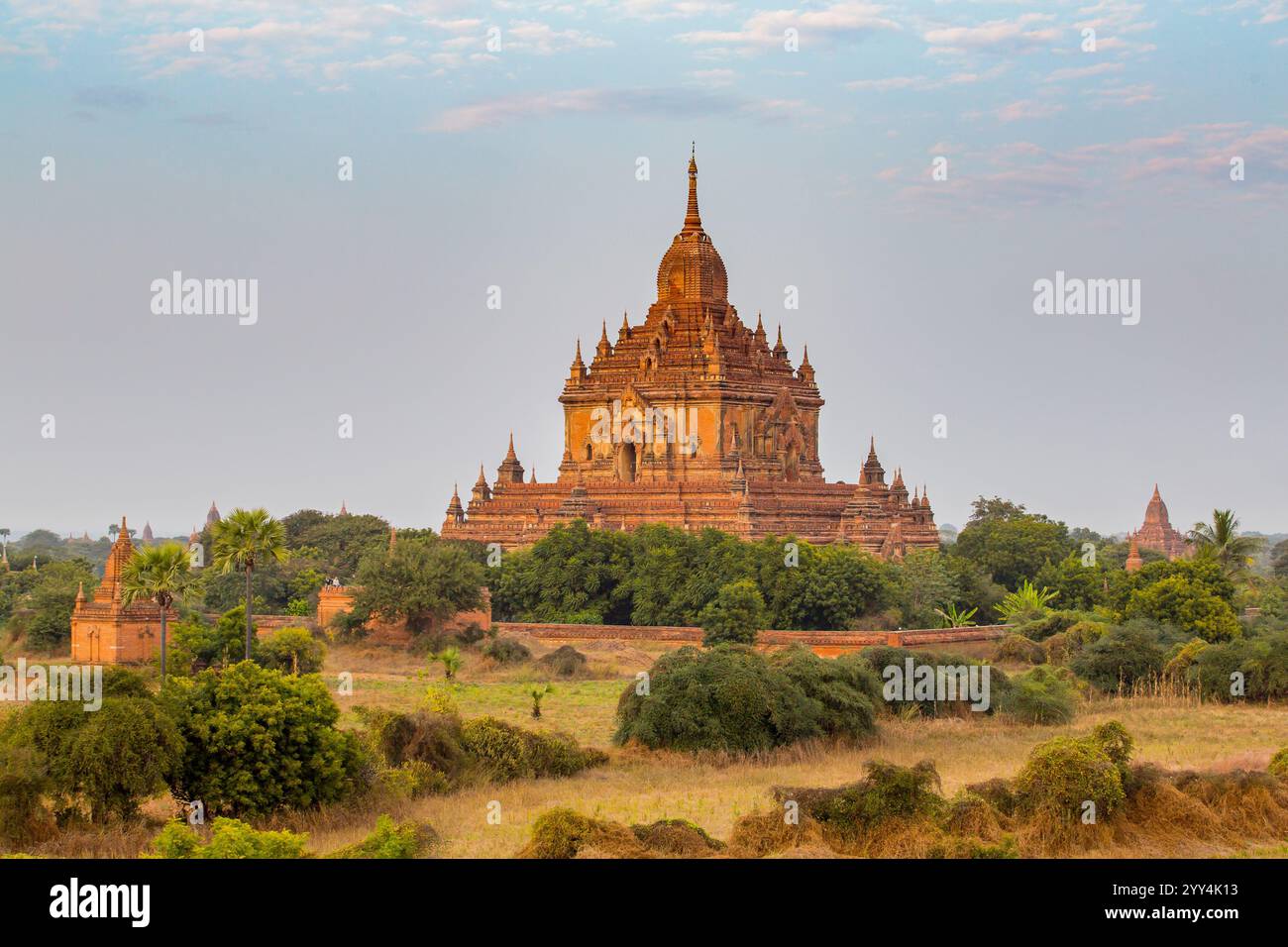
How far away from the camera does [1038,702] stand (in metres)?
39.6

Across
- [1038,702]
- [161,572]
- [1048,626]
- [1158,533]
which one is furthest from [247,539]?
[1158,533]

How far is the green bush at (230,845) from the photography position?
23000mm

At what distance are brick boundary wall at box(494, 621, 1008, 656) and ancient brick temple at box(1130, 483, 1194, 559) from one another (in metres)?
68.2

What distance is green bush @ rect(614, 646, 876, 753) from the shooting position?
3509 centimetres

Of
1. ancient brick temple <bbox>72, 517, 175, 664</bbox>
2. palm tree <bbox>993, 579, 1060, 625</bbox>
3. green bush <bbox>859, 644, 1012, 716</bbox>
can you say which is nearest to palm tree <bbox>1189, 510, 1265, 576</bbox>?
palm tree <bbox>993, 579, 1060, 625</bbox>

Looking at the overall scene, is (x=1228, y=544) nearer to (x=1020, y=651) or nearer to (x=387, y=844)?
(x=1020, y=651)

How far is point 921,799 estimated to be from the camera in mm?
26547

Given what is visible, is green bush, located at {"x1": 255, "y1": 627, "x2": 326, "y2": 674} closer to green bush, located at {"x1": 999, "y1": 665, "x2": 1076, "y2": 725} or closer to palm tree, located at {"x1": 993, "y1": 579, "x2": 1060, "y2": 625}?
green bush, located at {"x1": 999, "y1": 665, "x2": 1076, "y2": 725}

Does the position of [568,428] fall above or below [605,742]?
above

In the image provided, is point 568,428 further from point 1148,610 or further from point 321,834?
point 321,834

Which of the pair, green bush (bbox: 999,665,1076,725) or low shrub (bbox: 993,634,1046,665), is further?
low shrub (bbox: 993,634,1046,665)
